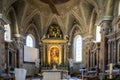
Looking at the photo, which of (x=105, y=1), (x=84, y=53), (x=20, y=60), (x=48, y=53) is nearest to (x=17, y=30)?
(x=20, y=60)

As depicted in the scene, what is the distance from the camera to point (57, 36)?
96.1 ft

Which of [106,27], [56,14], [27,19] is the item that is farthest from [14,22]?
[106,27]

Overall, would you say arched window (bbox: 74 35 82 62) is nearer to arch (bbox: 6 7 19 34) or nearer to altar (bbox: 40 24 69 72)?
altar (bbox: 40 24 69 72)

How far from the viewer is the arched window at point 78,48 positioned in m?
28.0

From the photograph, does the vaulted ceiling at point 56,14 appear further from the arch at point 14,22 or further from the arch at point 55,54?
the arch at point 55,54

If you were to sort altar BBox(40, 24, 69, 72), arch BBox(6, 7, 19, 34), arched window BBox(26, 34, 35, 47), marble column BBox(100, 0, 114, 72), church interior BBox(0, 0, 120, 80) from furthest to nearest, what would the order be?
altar BBox(40, 24, 69, 72), arched window BBox(26, 34, 35, 47), arch BBox(6, 7, 19, 34), church interior BBox(0, 0, 120, 80), marble column BBox(100, 0, 114, 72)

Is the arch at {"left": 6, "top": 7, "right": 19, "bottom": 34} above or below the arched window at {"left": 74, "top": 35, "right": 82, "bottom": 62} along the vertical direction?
above

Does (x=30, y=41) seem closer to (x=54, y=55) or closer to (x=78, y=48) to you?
(x=54, y=55)

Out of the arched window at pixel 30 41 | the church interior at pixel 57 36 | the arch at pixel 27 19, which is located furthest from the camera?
the arched window at pixel 30 41

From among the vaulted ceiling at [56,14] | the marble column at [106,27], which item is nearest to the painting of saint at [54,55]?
the vaulted ceiling at [56,14]

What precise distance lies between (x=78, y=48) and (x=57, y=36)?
3.14m

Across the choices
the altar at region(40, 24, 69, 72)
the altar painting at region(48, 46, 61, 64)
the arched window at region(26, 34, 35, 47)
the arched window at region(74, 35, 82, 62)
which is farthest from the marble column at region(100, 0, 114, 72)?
the arched window at region(26, 34, 35, 47)

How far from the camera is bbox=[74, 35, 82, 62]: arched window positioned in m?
28.0

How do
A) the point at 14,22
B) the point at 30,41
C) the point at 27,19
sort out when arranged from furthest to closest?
the point at 30,41 < the point at 27,19 < the point at 14,22
